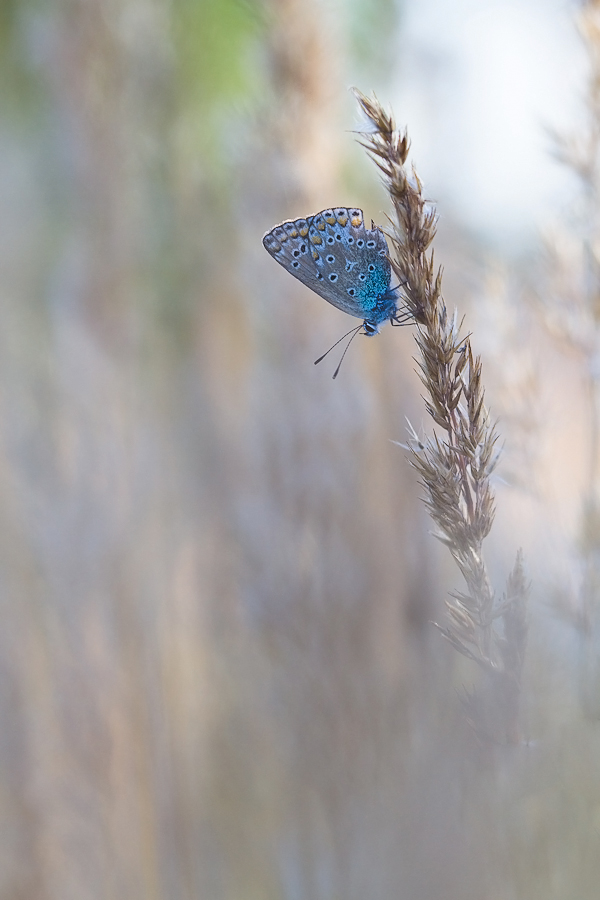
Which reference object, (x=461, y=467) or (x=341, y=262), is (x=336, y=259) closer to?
(x=341, y=262)

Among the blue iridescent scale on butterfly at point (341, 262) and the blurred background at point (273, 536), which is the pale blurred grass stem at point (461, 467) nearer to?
the blue iridescent scale on butterfly at point (341, 262)

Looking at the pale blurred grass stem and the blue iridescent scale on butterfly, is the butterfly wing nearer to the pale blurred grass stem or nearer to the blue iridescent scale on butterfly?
the blue iridescent scale on butterfly

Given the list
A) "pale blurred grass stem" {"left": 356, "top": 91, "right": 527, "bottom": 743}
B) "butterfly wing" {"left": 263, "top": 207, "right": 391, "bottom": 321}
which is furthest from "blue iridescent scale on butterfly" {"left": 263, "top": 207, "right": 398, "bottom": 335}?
"pale blurred grass stem" {"left": 356, "top": 91, "right": 527, "bottom": 743}

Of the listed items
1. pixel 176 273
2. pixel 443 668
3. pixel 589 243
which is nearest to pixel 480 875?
pixel 443 668

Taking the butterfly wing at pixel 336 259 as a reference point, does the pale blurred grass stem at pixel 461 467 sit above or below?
below

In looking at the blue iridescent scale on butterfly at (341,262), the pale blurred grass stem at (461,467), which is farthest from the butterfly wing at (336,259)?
the pale blurred grass stem at (461,467)

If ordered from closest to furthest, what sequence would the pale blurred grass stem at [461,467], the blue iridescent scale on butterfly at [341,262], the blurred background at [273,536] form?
1. the pale blurred grass stem at [461,467]
2. the blue iridescent scale on butterfly at [341,262]
3. the blurred background at [273,536]
